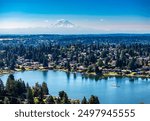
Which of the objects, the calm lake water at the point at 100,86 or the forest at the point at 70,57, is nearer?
the calm lake water at the point at 100,86

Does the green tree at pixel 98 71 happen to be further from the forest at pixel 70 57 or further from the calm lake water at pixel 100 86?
the calm lake water at pixel 100 86

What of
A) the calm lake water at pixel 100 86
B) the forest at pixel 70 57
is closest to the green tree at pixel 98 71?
the forest at pixel 70 57

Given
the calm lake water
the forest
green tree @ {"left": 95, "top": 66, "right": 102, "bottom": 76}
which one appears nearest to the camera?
the calm lake water

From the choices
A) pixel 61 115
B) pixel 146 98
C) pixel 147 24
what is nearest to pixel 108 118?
pixel 61 115

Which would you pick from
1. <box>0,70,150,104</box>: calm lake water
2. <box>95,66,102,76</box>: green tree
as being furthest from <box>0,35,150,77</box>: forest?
Result: <box>0,70,150,104</box>: calm lake water

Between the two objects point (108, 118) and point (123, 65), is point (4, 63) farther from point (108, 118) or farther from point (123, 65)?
point (108, 118)

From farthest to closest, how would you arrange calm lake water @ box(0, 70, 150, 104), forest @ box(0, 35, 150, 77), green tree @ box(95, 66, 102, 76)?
green tree @ box(95, 66, 102, 76) → forest @ box(0, 35, 150, 77) → calm lake water @ box(0, 70, 150, 104)

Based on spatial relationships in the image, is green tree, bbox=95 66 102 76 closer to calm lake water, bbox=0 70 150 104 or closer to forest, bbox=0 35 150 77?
forest, bbox=0 35 150 77

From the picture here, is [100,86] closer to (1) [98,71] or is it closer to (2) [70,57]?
(1) [98,71]
